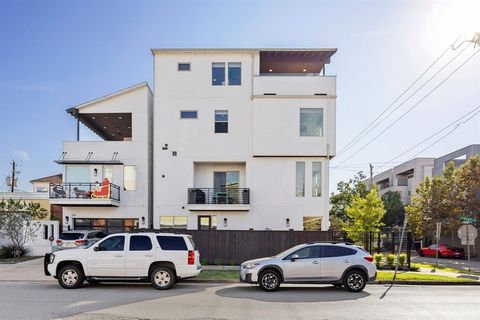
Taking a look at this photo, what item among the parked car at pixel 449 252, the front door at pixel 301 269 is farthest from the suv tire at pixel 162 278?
the parked car at pixel 449 252

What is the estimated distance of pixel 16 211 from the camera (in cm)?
2011

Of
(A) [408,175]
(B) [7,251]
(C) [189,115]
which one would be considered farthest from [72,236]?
(A) [408,175]

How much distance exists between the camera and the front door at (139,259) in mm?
11945

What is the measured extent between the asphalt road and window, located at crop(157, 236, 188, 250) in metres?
1.33

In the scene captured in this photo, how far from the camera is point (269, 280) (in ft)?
38.5

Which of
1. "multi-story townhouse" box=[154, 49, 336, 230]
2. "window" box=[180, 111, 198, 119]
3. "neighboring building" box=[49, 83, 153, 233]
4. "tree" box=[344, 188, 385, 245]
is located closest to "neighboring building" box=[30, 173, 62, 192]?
"neighboring building" box=[49, 83, 153, 233]

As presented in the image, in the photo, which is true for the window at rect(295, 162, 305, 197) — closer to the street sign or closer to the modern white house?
the modern white house

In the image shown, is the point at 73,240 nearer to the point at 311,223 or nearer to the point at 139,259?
the point at 139,259

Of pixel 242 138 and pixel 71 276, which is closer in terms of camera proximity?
pixel 71 276

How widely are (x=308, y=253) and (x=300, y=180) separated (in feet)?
33.1

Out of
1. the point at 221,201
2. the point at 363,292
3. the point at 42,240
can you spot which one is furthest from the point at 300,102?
the point at 42,240

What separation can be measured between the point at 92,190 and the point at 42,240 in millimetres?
4002

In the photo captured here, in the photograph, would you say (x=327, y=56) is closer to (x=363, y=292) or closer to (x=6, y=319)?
(x=363, y=292)

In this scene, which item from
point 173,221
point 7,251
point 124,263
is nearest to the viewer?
point 124,263
